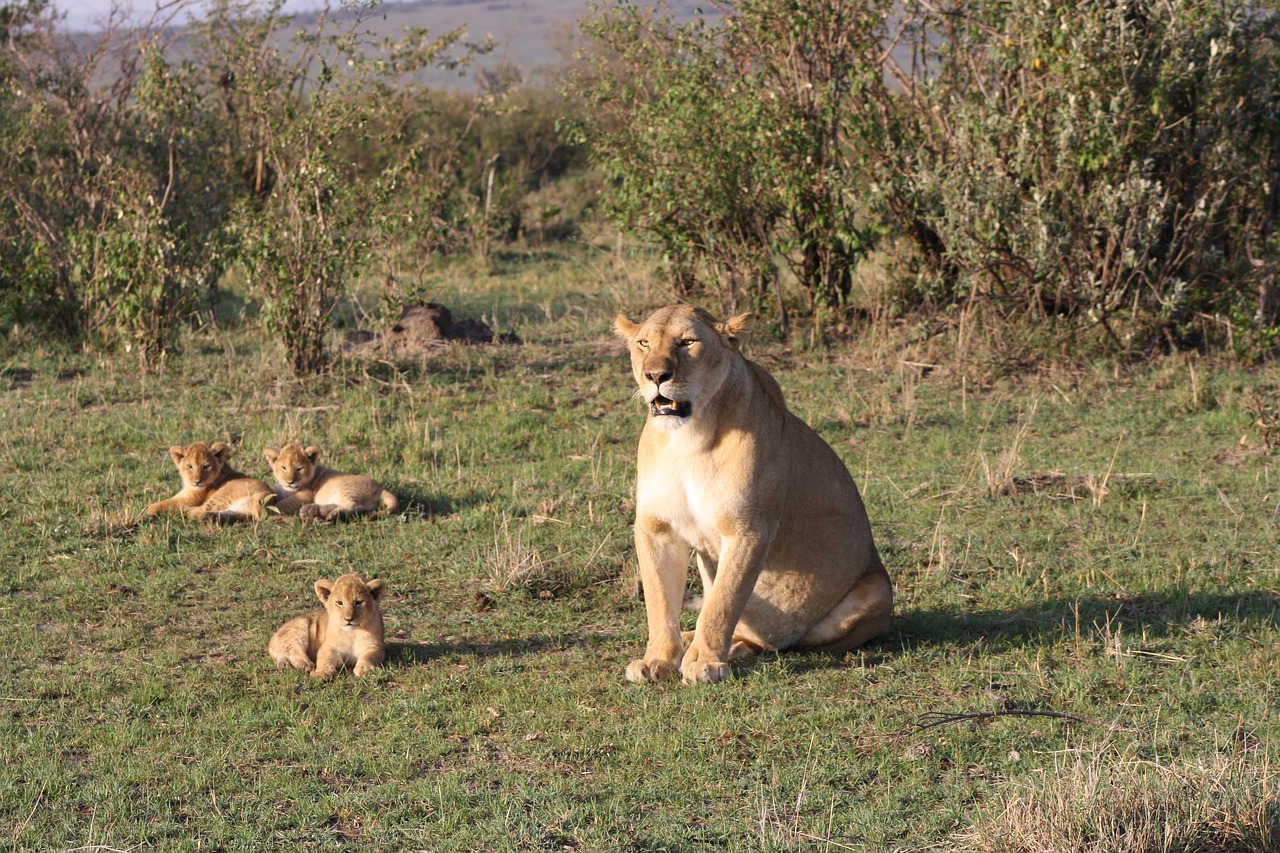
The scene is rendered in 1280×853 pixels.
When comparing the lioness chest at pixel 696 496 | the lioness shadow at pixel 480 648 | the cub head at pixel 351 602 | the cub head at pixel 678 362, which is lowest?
the lioness shadow at pixel 480 648

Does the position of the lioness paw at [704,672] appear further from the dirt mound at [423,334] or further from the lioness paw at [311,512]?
the dirt mound at [423,334]

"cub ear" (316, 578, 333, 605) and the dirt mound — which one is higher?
"cub ear" (316, 578, 333, 605)

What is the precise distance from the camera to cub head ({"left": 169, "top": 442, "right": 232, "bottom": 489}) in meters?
8.56

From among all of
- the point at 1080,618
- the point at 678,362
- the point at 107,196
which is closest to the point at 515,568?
the point at 678,362

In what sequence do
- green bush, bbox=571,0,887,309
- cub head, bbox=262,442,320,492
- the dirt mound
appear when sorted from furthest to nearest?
green bush, bbox=571,0,887,309 < the dirt mound < cub head, bbox=262,442,320,492

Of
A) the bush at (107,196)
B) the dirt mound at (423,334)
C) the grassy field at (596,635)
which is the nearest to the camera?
the grassy field at (596,635)

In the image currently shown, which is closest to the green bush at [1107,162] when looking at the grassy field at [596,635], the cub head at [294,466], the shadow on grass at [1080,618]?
the grassy field at [596,635]

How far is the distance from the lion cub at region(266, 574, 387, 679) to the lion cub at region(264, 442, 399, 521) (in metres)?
→ 2.14

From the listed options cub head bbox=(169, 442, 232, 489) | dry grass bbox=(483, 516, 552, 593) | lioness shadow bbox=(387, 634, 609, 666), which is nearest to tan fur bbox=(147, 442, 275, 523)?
cub head bbox=(169, 442, 232, 489)

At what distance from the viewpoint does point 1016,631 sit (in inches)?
261

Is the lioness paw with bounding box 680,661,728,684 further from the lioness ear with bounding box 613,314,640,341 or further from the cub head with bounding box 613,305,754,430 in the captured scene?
the lioness ear with bounding box 613,314,640,341

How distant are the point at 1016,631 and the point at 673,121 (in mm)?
7040

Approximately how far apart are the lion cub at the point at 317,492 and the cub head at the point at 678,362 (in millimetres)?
3186

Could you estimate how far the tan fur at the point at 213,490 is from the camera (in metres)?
8.43
